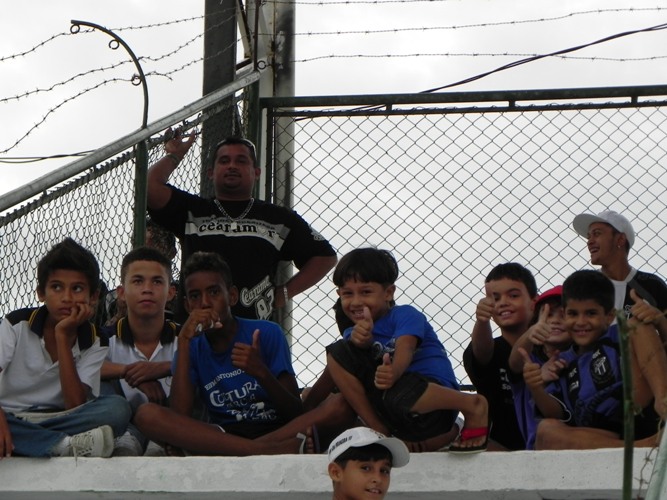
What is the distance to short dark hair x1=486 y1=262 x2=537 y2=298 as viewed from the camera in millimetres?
5215

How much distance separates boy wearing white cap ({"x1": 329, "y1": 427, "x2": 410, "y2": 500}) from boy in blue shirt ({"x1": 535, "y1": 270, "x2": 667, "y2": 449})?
2.30 ft

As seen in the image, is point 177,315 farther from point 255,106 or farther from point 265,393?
point 255,106

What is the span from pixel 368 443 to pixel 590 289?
123 centimetres

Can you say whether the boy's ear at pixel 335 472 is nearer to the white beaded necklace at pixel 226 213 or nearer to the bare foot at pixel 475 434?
the bare foot at pixel 475 434

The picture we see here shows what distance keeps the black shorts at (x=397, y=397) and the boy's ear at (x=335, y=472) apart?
0.43 m

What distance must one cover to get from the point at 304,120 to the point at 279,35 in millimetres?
760

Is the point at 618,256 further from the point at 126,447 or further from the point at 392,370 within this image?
the point at 126,447

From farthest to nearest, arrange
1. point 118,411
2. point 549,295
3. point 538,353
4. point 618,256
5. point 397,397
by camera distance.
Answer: point 618,256 < point 549,295 < point 538,353 < point 118,411 < point 397,397

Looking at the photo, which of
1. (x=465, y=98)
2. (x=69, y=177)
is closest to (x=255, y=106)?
(x=465, y=98)

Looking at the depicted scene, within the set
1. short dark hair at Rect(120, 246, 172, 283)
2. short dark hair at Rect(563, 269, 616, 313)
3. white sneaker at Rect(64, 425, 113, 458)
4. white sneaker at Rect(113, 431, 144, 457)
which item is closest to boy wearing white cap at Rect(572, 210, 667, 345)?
short dark hair at Rect(563, 269, 616, 313)

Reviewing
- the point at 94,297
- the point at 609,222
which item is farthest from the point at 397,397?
the point at 609,222

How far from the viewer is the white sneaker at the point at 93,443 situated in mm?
4455

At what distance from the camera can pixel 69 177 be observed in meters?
4.80

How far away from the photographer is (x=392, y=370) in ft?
14.4
